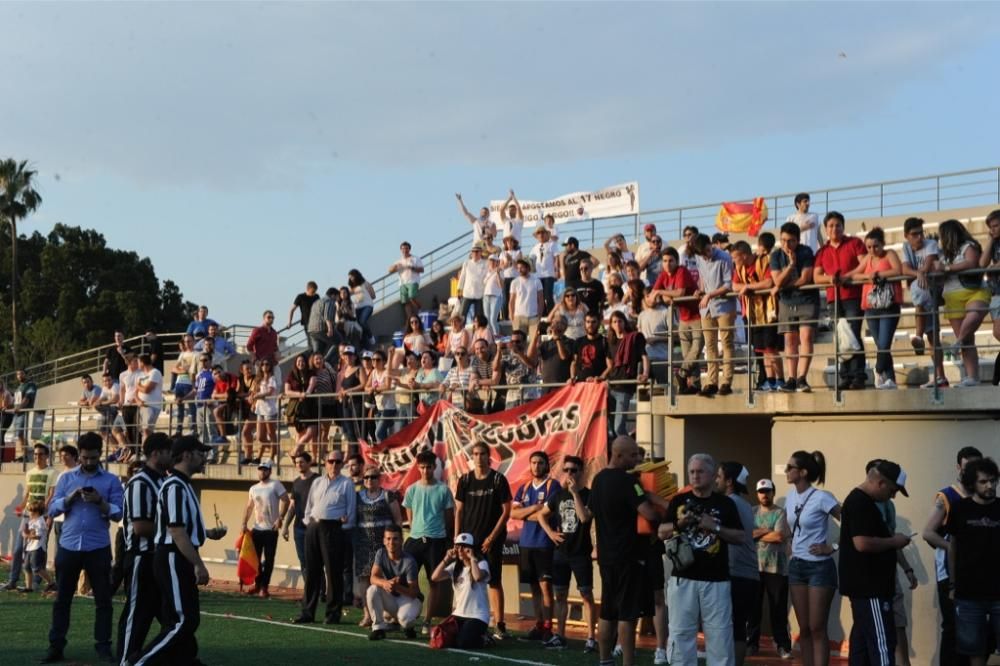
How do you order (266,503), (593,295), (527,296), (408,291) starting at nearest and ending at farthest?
(266,503), (593,295), (527,296), (408,291)

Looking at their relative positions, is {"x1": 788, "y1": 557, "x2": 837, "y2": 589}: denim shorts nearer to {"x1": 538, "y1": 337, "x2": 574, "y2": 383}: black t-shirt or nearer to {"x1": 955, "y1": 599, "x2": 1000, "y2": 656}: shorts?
{"x1": 955, "y1": 599, "x2": 1000, "y2": 656}: shorts

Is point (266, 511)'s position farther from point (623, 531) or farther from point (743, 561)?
point (623, 531)

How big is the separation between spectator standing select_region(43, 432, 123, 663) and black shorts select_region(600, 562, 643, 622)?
15.4 feet

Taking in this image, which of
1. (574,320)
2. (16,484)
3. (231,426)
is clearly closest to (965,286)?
(574,320)

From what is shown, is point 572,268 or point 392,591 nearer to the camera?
point 392,591

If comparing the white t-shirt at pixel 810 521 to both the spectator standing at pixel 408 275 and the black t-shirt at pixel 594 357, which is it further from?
the spectator standing at pixel 408 275

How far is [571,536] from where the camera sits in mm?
13859

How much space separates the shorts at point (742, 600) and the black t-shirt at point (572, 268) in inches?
345

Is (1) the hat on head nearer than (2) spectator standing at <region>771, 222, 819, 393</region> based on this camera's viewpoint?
Yes

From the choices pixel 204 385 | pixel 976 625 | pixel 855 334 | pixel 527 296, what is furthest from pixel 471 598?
pixel 204 385

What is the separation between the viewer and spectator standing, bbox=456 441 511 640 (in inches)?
573

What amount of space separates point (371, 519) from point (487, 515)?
6.92 ft

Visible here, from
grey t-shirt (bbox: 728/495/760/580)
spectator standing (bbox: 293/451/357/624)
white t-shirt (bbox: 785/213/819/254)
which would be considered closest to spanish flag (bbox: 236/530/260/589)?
spectator standing (bbox: 293/451/357/624)

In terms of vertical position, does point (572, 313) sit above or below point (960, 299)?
above
